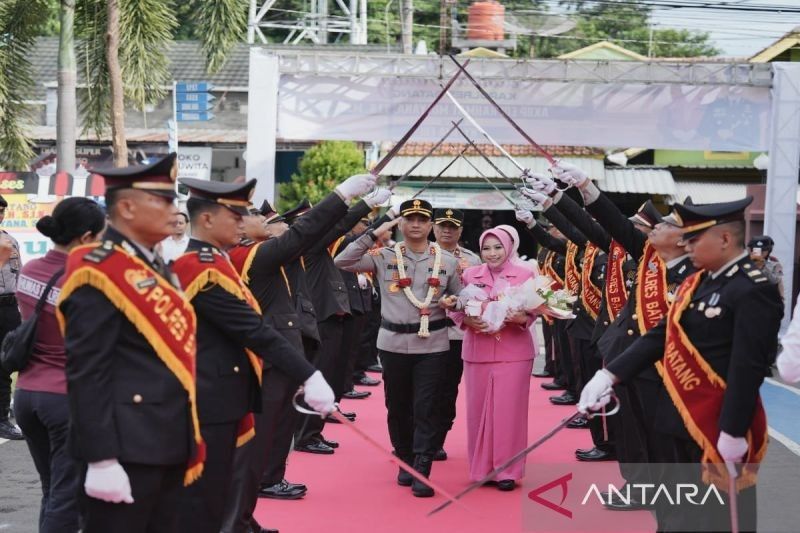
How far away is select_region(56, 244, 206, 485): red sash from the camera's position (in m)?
4.37

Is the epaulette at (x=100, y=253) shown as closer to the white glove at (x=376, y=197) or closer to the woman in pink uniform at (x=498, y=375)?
the white glove at (x=376, y=197)

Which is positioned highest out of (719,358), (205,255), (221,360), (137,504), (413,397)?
(205,255)

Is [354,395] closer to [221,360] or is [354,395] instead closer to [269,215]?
[269,215]

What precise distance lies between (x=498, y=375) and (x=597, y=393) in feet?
10.2

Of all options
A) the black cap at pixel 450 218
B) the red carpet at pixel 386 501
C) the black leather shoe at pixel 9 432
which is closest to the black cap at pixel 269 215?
the black cap at pixel 450 218

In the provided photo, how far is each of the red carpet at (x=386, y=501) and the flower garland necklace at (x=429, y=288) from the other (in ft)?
3.93

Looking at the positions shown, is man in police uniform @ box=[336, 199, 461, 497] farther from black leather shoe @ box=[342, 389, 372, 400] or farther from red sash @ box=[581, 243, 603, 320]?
black leather shoe @ box=[342, 389, 372, 400]

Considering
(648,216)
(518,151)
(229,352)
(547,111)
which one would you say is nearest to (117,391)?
(229,352)

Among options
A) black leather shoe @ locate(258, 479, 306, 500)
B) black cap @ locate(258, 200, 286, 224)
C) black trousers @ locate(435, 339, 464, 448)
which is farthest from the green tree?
black leather shoe @ locate(258, 479, 306, 500)

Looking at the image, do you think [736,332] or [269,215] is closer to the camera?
[736,332]

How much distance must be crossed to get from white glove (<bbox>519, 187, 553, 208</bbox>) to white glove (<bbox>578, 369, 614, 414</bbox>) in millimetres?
2099

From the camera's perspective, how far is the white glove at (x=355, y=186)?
6.09 metres

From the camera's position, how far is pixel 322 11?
119ft

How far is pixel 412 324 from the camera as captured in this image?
8445mm
